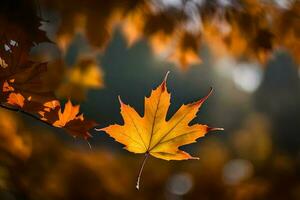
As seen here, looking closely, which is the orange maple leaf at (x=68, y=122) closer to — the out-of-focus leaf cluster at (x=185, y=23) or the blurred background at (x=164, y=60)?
the blurred background at (x=164, y=60)

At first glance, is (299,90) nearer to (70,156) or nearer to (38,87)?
(70,156)

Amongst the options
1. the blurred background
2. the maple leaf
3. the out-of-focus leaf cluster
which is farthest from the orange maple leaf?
the out-of-focus leaf cluster

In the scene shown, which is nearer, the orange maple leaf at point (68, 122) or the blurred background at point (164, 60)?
the orange maple leaf at point (68, 122)

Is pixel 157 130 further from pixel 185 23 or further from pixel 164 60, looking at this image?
pixel 164 60

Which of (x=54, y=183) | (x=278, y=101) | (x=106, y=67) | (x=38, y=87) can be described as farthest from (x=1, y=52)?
(x=106, y=67)

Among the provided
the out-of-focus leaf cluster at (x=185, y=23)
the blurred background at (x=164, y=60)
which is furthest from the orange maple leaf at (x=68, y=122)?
the out-of-focus leaf cluster at (x=185, y=23)

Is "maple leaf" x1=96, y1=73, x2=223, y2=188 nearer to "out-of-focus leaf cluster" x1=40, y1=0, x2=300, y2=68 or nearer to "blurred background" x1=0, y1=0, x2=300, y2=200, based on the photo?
"blurred background" x1=0, y1=0, x2=300, y2=200

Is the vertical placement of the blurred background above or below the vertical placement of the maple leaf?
above

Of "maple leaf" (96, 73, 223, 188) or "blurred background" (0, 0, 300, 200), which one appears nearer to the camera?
"maple leaf" (96, 73, 223, 188)
